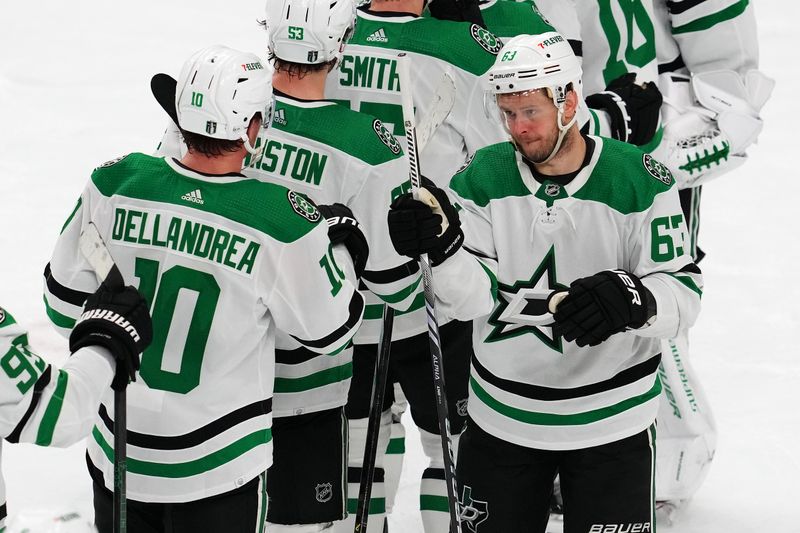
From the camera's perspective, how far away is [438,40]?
118 inches

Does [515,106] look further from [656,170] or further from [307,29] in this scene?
[307,29]

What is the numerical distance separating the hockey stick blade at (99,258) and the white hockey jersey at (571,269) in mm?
598

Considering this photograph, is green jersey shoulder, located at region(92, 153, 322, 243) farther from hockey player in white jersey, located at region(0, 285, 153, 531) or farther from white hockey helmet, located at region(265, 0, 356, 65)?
white hockey helmet, located at region(265, 0, 356, 65)

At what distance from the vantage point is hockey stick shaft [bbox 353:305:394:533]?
2.81 m

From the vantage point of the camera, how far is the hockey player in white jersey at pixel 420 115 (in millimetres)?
2992

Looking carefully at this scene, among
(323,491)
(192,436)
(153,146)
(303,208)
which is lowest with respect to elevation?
(153,146)

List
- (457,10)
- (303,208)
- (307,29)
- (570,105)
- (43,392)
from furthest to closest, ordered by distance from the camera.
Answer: (457,10)
(307,29)
(570,105)
(303,208)
(43,392)

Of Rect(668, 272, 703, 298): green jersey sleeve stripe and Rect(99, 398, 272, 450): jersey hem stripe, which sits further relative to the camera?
Rect(668, 272, 703, 298): green jersey sleeve stripe

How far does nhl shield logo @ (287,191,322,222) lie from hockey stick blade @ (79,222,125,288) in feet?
1.10

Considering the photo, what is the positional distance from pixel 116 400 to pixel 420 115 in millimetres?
1201

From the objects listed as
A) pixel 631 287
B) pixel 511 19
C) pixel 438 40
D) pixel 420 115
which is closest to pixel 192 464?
pixel 631 287

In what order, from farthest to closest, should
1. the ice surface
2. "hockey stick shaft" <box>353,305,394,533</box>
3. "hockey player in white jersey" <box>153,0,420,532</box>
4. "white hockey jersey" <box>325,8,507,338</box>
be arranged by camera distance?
1. the ice surface
2. "white hockey jersey" <box>325,8,507,338</box>
3. "hockey stick shaft" <box>353,305,394,533</box>
4. "hockey player in white jersey" <box>153,0,420,532</box>

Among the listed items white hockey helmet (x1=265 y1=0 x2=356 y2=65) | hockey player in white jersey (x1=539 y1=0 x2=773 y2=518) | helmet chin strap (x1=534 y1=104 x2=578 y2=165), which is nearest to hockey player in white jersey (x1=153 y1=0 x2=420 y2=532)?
white hockey helmet (x1=265 y1=0 x2=356 y2=65)

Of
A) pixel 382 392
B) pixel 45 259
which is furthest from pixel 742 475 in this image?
pixel 45 259
